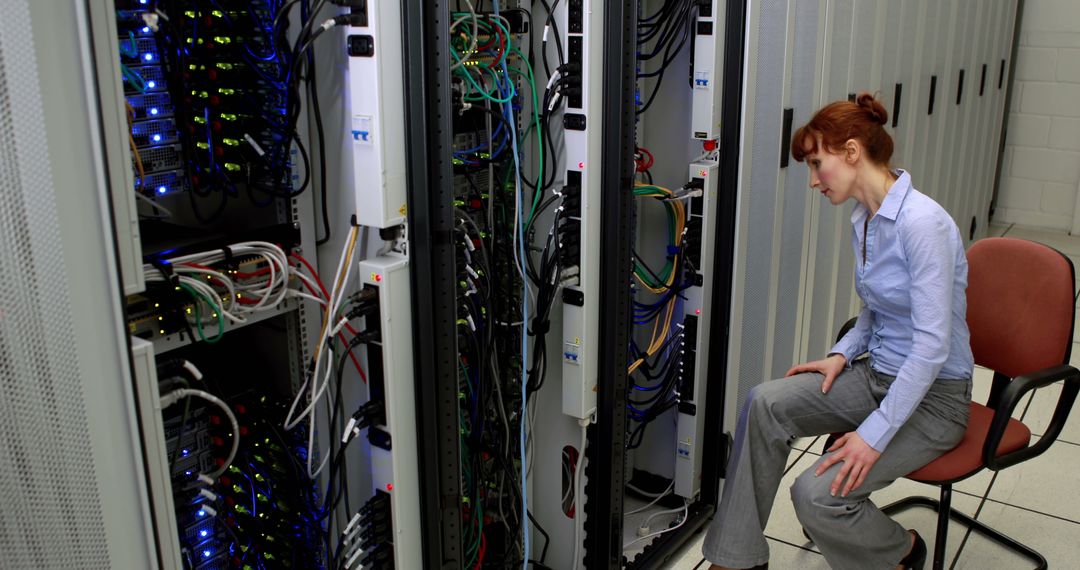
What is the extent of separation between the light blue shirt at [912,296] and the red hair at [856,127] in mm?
87

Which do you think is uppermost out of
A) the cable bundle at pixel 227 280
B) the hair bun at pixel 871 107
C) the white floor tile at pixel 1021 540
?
the hair bun at pixel 871 107

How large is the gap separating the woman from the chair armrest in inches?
3.3

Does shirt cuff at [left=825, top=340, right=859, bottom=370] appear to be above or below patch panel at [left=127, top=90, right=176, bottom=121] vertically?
below

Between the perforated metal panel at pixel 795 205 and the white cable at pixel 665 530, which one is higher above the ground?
the perforated metal panel at pixel 795 205

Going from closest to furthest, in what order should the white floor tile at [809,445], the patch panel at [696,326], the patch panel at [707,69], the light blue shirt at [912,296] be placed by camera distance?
the light blue shirt at [912,296], the patch panel at [707,69], the patch panel at [696,326], the white floor tile at [809,445]

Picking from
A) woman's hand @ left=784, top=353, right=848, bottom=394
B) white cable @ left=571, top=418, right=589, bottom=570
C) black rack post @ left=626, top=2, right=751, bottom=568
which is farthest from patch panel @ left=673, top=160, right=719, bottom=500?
white cable @ left=571, top=418, right=589, bottom=570

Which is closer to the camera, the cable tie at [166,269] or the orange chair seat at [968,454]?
the cable tie at [166,269]

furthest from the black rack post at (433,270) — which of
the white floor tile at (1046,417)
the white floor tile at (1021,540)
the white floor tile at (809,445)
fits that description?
the white floor tile at (1046,417)

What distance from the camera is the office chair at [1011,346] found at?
2.16 metres

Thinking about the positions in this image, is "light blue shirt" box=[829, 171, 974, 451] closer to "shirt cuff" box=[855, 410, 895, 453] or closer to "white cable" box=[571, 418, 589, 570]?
"shirt cuff" box=[855, 410, 895, 453]

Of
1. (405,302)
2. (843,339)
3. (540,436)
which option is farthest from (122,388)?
(843,339)

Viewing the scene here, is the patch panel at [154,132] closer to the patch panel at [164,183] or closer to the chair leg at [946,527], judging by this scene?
the patch panel at [164,183]

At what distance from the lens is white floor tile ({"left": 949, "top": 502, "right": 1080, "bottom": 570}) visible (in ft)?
8.79

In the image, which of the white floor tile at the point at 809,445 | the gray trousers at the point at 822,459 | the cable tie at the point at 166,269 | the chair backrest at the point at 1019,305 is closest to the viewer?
the cable tie at the point at 166,269
